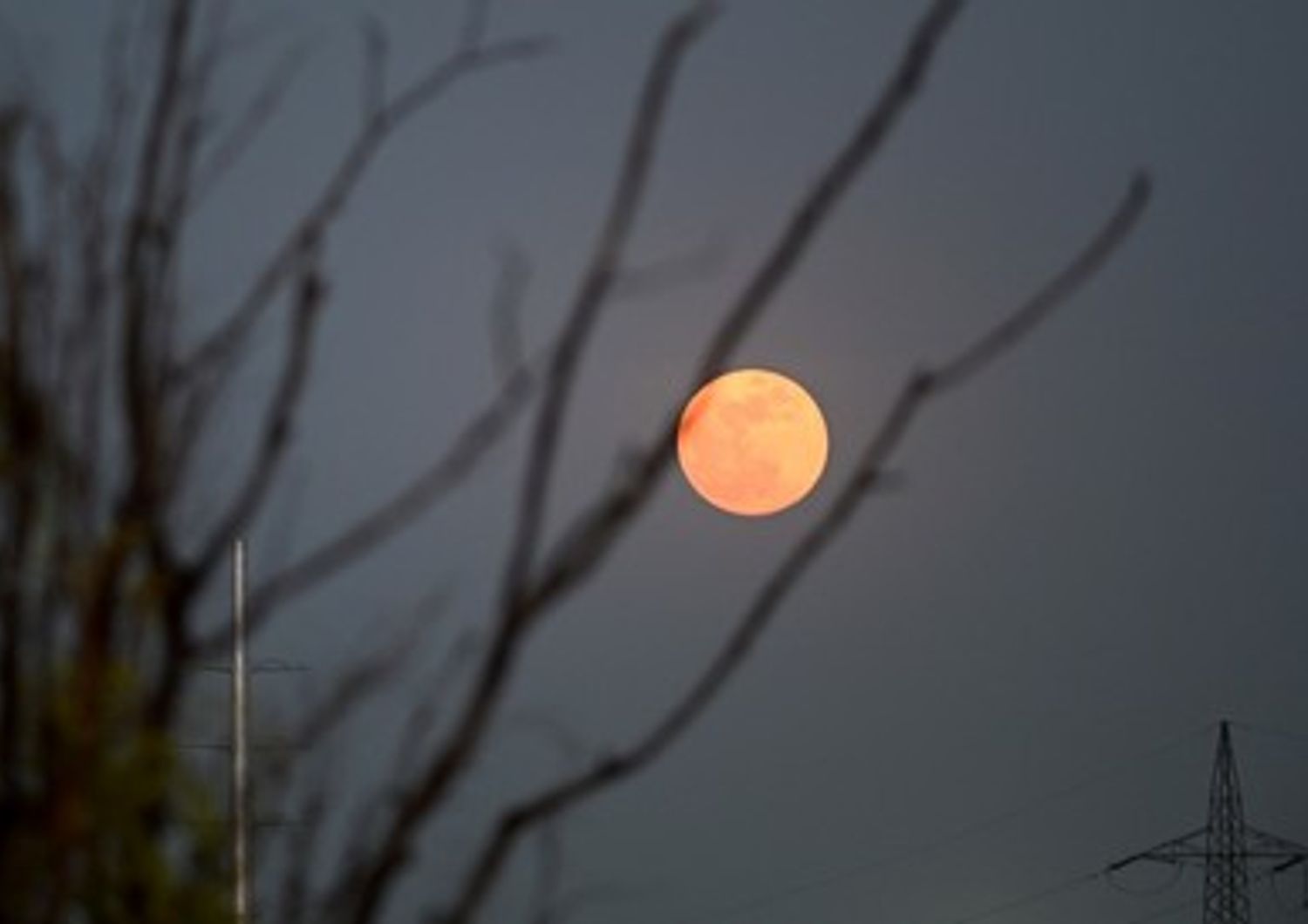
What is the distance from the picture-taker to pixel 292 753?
A: 3.88 feet

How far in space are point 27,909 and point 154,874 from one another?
5 centimetres

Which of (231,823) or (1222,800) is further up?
(1222,800)

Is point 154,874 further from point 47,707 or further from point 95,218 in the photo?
point 95,218

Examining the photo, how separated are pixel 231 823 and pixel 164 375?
202mm

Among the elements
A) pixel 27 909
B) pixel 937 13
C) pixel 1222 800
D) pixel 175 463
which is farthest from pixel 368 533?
pixel 1222 800

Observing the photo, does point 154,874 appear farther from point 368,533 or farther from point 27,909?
point 368,533

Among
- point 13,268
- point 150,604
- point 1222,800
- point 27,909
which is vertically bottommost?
point 27,909

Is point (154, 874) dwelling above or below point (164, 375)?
below

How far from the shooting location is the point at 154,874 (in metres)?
0.97

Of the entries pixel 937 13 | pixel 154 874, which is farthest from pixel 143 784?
pixel 937 13

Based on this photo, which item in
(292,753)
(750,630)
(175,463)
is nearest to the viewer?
(750,630)

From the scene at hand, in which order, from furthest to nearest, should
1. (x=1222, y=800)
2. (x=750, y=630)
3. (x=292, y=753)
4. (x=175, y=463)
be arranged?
1. (x=1222, y=800)
2. (x=292, y=753)
3. (x=175, y=463)
4. (x=750, y=630)

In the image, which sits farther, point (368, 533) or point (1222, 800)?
point (1222, 800)

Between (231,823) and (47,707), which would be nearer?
(47,707)
